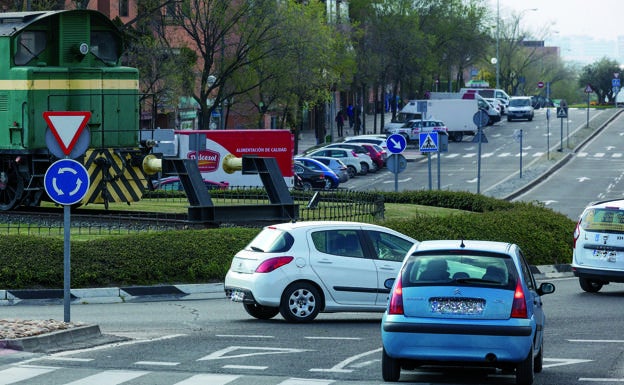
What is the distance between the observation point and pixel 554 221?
29844mm

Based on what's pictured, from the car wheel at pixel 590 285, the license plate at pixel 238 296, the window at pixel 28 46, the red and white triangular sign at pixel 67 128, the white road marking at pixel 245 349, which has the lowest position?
the car wheel at pixel 590 285

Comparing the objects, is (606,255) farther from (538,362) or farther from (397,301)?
(397,301)

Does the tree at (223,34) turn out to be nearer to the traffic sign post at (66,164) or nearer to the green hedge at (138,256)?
the green hedge at (138,256)

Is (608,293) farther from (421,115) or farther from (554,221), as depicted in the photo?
(421,115)

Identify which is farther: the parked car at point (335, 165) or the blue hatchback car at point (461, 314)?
the parked car at point (335, 165)

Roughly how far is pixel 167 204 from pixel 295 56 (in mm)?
25978

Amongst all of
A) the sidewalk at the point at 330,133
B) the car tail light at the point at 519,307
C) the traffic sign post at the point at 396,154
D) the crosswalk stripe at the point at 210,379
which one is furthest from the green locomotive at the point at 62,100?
the sidewalk at the point at 330,133

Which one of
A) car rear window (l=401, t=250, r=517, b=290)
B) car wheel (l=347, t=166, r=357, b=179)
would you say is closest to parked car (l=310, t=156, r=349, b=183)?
car wheel (l=347, t=166, r=357, b=179)

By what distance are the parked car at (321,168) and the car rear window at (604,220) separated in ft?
108

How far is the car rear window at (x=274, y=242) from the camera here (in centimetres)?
1741

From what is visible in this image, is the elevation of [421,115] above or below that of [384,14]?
below

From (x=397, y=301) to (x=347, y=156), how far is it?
169 ft

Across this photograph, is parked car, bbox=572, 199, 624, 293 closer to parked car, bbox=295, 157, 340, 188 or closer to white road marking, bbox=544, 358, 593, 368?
white road marking, bbox=544, 358, 593, 368

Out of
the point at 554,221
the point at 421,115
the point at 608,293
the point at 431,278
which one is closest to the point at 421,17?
the point at 421,115
